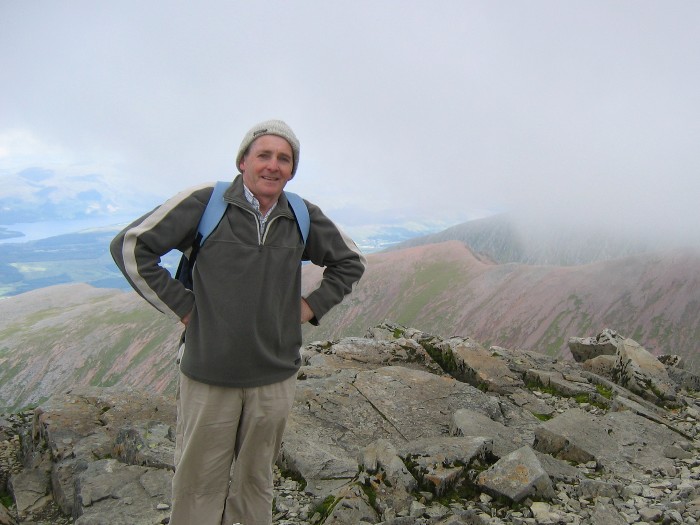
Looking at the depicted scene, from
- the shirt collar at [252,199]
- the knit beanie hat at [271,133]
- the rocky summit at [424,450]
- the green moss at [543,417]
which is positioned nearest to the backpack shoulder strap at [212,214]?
the shirt collar at [252,199]

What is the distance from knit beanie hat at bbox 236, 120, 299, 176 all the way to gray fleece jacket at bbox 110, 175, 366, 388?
37 centimetres

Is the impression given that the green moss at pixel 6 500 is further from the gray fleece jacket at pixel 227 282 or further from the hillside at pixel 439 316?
the hillside at pixel 439 316

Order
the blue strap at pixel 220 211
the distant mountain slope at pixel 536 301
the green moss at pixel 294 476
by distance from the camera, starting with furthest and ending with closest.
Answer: the distant mountain slope at pixel 536 301
the green moss at pixel 294 476
the blue strap at pixel 220 211

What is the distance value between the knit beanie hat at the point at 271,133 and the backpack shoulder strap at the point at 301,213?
26cm

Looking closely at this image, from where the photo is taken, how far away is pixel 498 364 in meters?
13.0

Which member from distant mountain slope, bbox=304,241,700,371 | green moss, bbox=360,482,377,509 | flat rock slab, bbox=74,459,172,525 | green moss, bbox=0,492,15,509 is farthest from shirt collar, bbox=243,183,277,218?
distant mountain slope, bbox=304,241,700,371

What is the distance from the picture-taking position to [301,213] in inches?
185

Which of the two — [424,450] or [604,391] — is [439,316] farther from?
[424,450]

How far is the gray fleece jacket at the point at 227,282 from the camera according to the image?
419 centimetres

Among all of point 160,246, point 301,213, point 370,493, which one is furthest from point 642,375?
point 160,246

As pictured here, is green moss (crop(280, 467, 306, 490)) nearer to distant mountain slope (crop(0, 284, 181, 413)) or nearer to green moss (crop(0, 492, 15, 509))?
green moss (crop(0, 492, 15, 509))

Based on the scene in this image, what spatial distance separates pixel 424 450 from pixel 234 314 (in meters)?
4.32

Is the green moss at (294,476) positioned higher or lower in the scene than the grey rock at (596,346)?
higher

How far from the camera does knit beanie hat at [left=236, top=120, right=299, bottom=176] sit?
14.8ft
